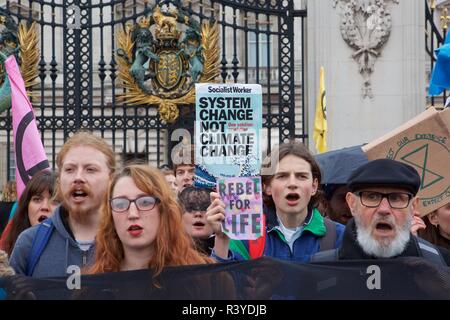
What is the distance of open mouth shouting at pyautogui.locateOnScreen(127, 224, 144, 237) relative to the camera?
203 inches

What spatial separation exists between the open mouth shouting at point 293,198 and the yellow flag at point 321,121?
6551 mm

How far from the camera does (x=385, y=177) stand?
5434mm

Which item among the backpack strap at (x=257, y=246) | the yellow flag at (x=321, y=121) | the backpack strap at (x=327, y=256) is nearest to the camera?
the backpack strap at (x=327, y=256)

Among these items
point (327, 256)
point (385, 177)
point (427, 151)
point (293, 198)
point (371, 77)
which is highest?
point (371, 77)

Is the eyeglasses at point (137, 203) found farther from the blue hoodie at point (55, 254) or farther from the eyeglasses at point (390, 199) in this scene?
the eyeglasses at point (390, 199)

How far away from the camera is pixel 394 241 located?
17.7ft

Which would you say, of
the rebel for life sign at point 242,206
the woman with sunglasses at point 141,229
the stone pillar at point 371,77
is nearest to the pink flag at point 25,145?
the rebel for life sign at point 242,206

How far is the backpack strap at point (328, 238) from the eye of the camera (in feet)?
20.2

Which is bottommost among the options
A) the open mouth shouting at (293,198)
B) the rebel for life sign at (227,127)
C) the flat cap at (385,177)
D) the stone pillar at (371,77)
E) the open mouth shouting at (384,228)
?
the open mouth shouting at (384,228)

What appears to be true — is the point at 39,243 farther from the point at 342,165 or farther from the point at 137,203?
the point at 342,165

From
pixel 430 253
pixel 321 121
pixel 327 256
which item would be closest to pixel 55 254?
pixel 327 256

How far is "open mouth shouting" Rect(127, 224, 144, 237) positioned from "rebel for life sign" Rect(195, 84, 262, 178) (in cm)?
83

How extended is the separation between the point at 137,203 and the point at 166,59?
28.6 feet

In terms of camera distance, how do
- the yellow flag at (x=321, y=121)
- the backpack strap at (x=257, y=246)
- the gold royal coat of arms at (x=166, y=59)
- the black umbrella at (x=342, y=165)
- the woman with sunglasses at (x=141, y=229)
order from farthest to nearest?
the gold royal coat of arms at (x=166, y=59), the yellow flag at (x=321, y=121), the black umbrella at (x=342, y=165), the backpack strap at (x=257, y=246), the woman with sunglasses at (x=141, y=229)
